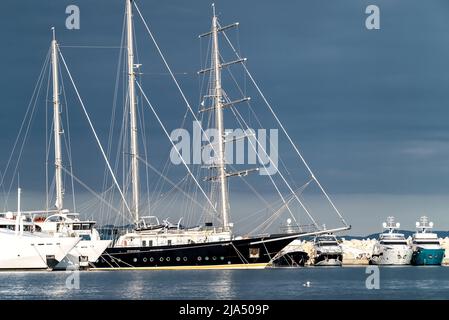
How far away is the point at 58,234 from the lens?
13188 centimetres

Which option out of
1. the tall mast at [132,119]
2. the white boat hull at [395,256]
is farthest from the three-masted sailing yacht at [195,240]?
the white boat hull at [395,256]

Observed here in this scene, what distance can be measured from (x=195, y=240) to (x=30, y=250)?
1978cm

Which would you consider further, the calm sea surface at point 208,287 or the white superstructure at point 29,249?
the white superstructure at point 29,249

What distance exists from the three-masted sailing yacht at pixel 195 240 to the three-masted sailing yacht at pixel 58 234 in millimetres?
4665

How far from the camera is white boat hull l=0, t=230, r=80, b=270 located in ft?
419

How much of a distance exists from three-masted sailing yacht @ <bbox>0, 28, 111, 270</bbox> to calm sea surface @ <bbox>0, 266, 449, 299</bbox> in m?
4.43

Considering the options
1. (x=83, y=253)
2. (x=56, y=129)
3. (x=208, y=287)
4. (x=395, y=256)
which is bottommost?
(x=395, y=256)

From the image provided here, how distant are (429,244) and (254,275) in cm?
7453

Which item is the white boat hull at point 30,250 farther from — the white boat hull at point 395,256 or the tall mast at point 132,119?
the white boat hull at point 395,256

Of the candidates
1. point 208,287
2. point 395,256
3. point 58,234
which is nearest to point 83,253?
point 58,234

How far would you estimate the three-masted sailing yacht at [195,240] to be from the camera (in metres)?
129

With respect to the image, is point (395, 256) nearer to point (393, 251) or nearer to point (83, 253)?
point (393, 251)

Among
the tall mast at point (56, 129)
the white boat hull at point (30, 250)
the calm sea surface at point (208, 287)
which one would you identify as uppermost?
the tall mast at point (56, 129)
